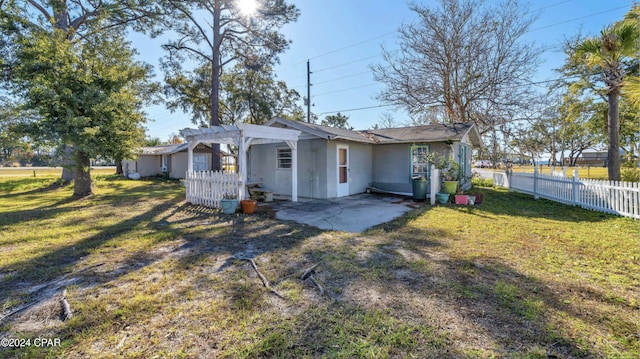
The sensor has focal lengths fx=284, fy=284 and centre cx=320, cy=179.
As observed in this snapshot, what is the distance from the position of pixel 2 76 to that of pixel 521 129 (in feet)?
84.9

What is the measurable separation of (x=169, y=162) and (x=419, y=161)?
2014cm

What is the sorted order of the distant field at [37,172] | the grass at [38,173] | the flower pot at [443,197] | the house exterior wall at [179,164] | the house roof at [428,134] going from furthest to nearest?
the distant field at [37,172] → the grass at [38,173] → the house exterior wall at [179,164] → the house roof at [428,134] → the flower pot at [443,197]

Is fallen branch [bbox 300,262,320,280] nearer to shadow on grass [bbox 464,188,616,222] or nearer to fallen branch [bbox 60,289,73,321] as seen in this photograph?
fallen branch [bbox 60,289,73,321]

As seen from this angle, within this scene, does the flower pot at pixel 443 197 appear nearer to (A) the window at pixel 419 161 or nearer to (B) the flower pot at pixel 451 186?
(B) the flower pot at pixel 451 186

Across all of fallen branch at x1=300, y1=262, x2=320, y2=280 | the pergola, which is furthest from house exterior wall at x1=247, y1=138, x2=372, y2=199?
fallen branch at x1=300, y1=262, x2=320, y2=280

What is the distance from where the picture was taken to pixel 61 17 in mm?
13945

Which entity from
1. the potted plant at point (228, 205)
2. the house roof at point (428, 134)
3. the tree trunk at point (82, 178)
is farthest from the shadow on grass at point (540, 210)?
the tree trunk at point (82, 178)

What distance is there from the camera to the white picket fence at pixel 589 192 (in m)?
6.58

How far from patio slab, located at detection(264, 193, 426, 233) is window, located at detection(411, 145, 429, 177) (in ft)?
4.40

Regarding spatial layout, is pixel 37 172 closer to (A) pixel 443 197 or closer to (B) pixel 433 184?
(B) pixel 433 184

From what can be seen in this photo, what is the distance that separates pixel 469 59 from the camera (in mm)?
15586

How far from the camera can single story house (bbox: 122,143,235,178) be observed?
22.2 meters

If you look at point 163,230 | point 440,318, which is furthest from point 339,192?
point 440,318

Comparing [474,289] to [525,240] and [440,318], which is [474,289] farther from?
[525,240]
